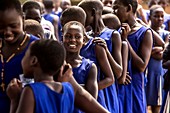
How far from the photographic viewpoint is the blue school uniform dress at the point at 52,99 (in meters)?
2.56

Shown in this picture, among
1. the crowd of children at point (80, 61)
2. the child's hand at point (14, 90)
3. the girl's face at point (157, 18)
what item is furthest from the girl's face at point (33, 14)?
the girl's face at point (157, 18)

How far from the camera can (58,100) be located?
8.65ft

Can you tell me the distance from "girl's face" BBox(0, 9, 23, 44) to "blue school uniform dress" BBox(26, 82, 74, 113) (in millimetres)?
395

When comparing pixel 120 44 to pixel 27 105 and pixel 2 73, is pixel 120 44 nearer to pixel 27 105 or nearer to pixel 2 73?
pixel 2 73

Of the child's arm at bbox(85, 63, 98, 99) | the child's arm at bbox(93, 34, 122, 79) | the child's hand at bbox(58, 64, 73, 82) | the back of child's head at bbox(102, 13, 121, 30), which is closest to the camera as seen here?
the child's hand at bbox(58, 64, 73, 82)

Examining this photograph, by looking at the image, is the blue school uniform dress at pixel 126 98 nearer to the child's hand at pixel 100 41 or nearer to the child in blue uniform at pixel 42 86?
the child's hand at pixel 100 41

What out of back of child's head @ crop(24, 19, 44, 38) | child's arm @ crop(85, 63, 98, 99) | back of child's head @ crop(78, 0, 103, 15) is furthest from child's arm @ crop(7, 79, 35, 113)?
back of child's head @ crop(78, 0, 103, 15)

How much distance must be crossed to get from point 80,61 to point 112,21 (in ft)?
4.07

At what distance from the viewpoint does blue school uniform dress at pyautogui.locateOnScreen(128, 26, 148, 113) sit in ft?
16.5

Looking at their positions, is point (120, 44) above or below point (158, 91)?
above

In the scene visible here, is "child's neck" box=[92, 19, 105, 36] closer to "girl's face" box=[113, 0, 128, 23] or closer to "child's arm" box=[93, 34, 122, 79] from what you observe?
"child's arm" box=[93, 34, 122, 79]

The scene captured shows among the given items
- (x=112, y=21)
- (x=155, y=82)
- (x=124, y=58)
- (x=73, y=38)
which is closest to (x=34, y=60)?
(x=73, y=38)

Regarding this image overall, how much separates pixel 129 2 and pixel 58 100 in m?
2.53

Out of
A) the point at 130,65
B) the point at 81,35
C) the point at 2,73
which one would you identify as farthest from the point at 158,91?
the point at 2,73
